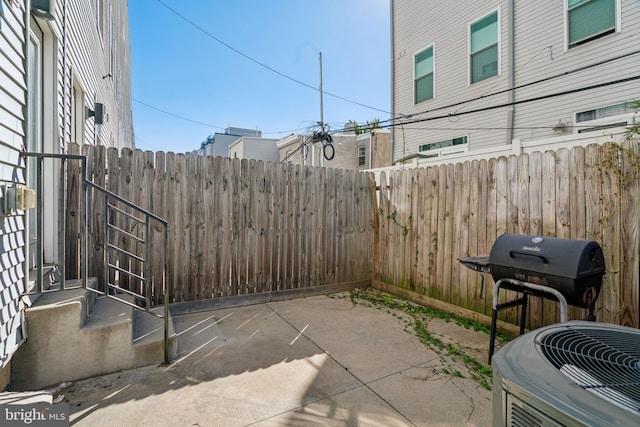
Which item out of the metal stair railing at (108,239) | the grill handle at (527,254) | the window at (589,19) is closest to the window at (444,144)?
the window at (589,19)

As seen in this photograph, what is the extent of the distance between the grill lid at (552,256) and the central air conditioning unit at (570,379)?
993 mm

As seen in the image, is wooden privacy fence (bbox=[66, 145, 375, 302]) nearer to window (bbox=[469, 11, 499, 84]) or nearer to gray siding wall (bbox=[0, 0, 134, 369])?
gray siding wall (bbox=[0, 0, 134, 369])

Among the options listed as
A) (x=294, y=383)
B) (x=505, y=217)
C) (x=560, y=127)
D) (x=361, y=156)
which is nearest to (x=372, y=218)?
(x=505, y=217)

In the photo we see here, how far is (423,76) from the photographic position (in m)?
8.84

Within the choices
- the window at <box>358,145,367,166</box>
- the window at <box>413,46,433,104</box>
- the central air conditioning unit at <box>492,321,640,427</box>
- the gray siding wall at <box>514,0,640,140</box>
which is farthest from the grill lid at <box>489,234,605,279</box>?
the window at <box>358,145,367,166</box>

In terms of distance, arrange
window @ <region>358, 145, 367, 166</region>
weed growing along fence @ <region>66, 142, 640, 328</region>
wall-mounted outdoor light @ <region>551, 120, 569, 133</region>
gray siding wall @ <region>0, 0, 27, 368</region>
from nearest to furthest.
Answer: gray siding wall @ <region>0, 0, 27, 368</region>
weed growing along fence @ <region>66, 142, 640, 328</region>
wall-mounted outdoor light @ <region>551, 120, 569, 133</region>
window @ <region>358, 145, 367, 166</region>

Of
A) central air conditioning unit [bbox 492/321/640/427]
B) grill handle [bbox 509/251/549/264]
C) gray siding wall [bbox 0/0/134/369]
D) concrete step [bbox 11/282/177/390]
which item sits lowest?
concrete step [bbox 11/282/177/390]

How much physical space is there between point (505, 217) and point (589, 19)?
4.90 metres

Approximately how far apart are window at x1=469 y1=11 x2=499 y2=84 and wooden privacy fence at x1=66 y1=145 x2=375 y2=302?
4.48 m

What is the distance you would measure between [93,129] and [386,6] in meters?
8.77

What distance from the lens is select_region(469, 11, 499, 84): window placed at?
23.8 feet

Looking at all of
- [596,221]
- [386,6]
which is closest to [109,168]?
[596,221]

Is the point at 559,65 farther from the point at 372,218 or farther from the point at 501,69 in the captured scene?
the point at 372,218

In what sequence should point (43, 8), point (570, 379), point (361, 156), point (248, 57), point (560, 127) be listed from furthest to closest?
point (361, 156), point (248, 57), point (560, 127), point (43, 8), point (570, 379)
